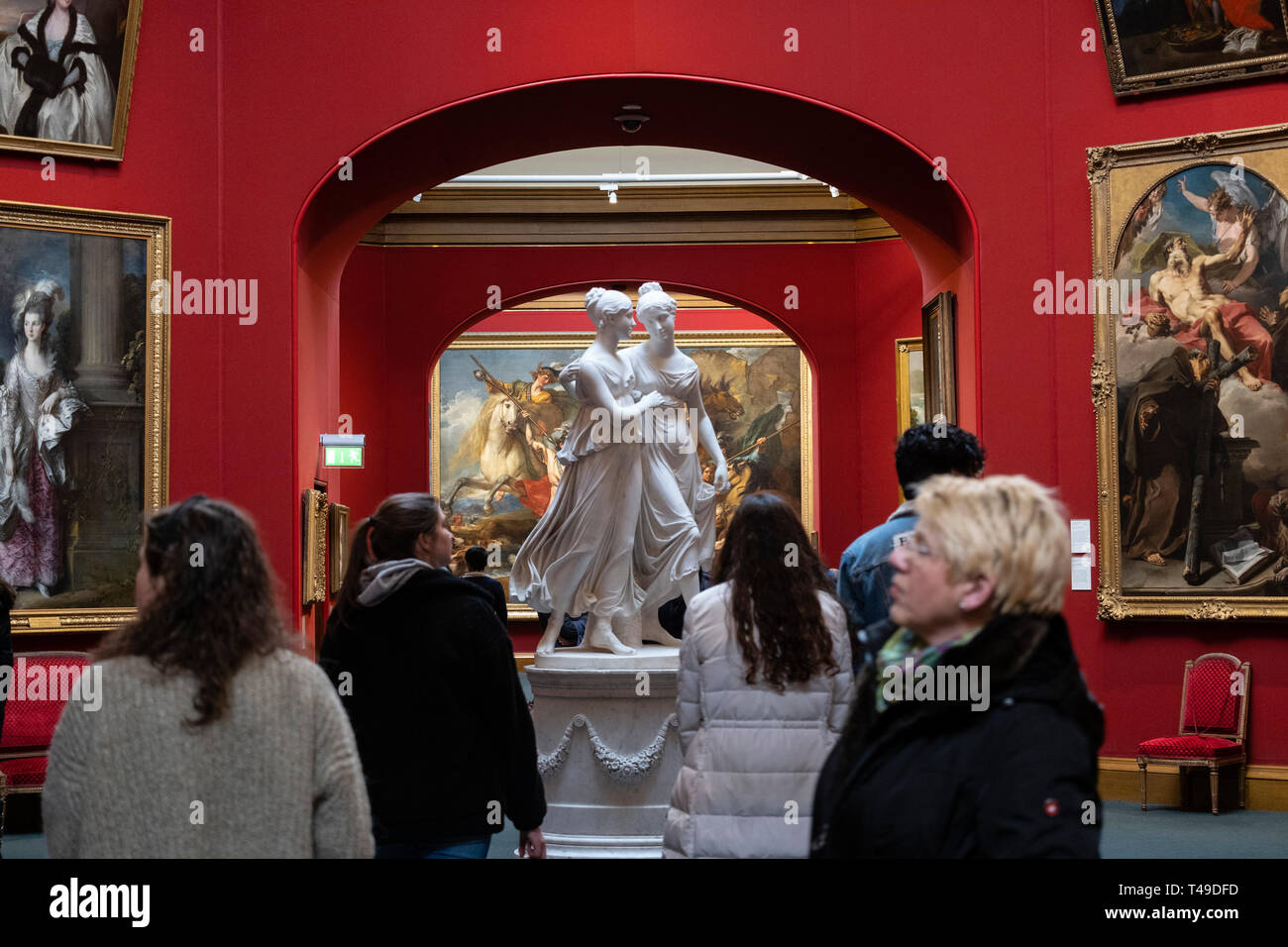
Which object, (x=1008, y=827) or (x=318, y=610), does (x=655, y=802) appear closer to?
(x=318, y=610)

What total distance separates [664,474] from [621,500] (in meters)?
0.32

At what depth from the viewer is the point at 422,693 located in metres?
4.20

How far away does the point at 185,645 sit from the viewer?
2729 mm

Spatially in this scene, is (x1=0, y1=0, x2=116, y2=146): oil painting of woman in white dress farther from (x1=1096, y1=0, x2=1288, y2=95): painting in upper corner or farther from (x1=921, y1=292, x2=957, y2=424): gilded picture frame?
(x1=1096, y1=0, x2=1288, y2=95): painting in upper corner

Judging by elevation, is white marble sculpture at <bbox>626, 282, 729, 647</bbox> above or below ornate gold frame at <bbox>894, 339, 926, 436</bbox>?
below

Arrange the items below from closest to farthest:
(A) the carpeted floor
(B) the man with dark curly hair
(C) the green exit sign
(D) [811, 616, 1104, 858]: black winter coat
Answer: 1. (D) [811, 616, 1104, 858]: black winter coat
2. (B) the man with dark curly hair
3. (A) the carpeted floor
4. (C) the green exit sign

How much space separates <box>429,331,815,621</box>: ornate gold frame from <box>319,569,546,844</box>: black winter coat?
17.4 meters

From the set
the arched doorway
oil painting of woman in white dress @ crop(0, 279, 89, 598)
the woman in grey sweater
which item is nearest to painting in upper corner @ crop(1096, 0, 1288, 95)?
the arched doorway

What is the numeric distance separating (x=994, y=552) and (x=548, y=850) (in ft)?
19.9

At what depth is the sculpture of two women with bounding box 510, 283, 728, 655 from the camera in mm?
8594

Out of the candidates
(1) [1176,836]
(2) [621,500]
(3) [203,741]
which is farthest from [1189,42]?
(3) [203,741]

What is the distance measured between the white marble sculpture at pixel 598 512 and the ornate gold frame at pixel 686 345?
13011 mm

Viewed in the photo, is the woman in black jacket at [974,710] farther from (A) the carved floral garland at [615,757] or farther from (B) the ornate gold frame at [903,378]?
(B) the ornate gold frame at [903,378]

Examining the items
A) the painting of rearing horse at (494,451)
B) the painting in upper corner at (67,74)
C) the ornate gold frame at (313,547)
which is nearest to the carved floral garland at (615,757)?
the ornate gold frame at (313,547)
